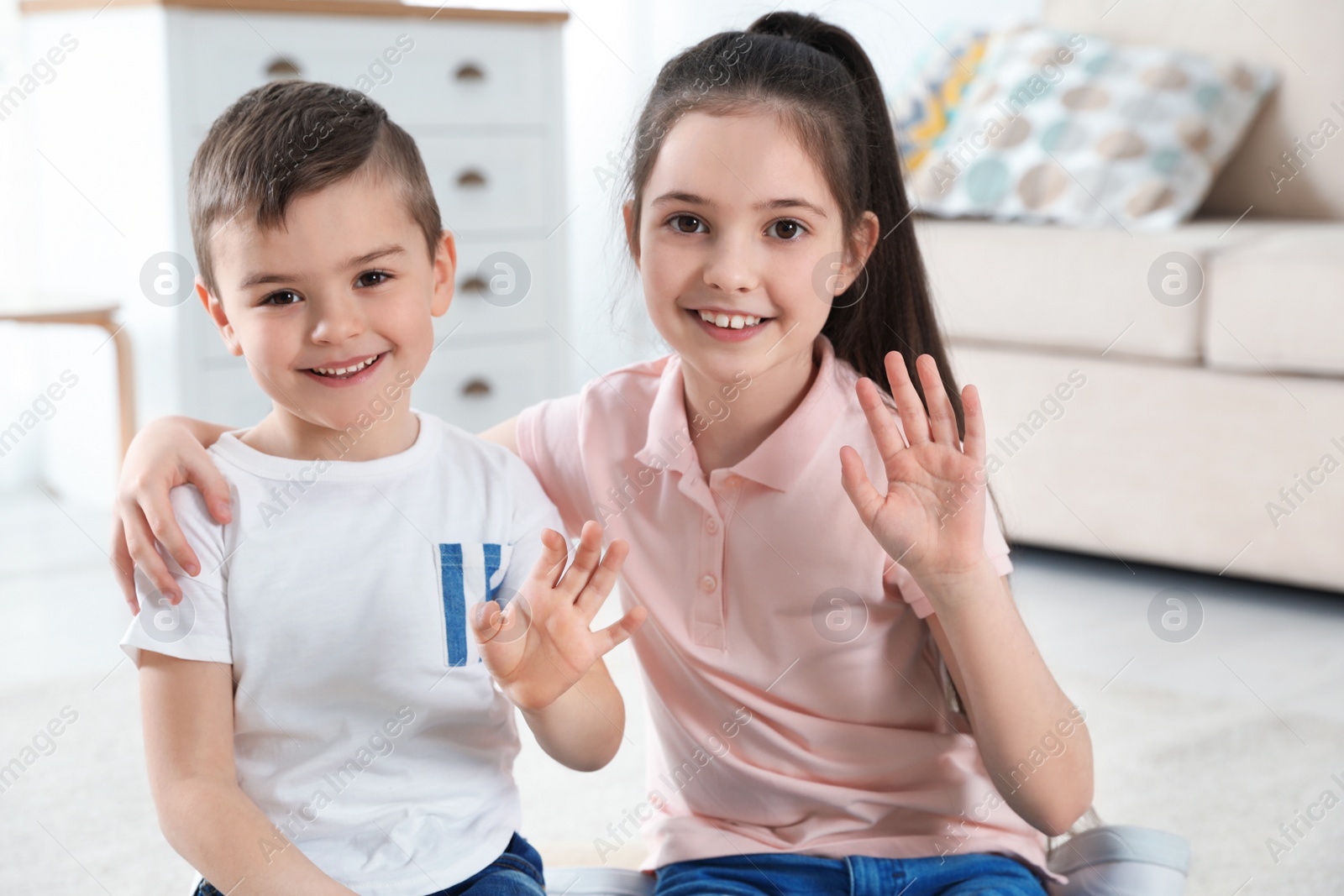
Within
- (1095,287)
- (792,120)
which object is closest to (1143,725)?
(1095,287)

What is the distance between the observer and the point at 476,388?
2.61m

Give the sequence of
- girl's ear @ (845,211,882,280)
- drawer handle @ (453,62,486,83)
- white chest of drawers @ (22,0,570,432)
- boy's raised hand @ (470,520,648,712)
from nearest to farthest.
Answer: boy's raised hand @ (470,520,648,712)
girl's ear @ (845,211,882,280)
white chest of drawers @ (22,0,570,432)
drawer handle @ (453,62,486,83)

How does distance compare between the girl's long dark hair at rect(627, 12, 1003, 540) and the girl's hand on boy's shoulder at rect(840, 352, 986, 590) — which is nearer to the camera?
the girl's hand on boy's shoulder at rect(840, 352, 986, 590)

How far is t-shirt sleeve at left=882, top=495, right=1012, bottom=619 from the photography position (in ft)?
2.91

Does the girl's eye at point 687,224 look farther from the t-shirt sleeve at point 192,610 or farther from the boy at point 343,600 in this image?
the t-shirt sleeve at point 192,610

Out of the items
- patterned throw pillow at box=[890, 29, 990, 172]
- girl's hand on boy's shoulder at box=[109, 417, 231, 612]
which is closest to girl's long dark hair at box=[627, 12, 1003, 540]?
girl's hand on boy's shoulder at box=[109, 417, 231, 612]

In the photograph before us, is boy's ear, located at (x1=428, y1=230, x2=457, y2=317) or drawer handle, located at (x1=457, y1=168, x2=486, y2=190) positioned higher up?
drawer handle, located at (x1=457, y1=168, x2=486, y2=190)

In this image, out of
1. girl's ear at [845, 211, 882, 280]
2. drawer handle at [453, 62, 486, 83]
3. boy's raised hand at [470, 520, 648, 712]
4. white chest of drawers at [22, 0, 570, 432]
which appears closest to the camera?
boy's raised hand at [470, 520, 648, 712]

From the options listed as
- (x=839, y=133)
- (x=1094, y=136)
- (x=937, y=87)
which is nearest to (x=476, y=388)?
(x=937, y=87)

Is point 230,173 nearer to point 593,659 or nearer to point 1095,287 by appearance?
point 593,659

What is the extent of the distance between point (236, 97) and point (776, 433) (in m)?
1.62

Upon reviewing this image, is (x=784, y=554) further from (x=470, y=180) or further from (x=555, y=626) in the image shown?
(x=470, y=180)

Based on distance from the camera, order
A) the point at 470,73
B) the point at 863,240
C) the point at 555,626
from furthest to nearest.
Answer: the point at 470,73 → the point at 863,240 → the point at 555,626

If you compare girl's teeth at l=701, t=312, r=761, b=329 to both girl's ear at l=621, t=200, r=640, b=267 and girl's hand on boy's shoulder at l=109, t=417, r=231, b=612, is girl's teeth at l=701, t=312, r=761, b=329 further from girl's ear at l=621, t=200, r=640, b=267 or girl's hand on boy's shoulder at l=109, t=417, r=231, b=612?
girl's hand on boy's shoulder at l=109, t=417, r=231, b=612
